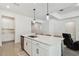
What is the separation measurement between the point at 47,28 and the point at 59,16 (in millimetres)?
2022

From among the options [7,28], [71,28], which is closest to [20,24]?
[7,28]

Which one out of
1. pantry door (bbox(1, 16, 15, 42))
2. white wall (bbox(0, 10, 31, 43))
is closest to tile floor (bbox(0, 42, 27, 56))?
white wall (bbox(0, 10, 31, 43))

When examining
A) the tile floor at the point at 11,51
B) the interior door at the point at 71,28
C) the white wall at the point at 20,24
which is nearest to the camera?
the tile floor at the point at 11,51

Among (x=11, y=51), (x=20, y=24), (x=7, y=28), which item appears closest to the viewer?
(x=11, y=51)

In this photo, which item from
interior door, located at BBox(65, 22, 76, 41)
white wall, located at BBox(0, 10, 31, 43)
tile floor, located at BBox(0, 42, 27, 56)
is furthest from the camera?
interior door, located at BBox(65, 22, 76, 41)

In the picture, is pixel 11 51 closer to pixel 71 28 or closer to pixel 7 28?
pixel 7 28

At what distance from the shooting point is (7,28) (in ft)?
18.1

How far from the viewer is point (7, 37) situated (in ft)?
18.6

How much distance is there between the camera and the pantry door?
5.39m

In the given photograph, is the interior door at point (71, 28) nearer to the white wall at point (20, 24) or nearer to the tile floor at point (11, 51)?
the white wall at point (20, 24)

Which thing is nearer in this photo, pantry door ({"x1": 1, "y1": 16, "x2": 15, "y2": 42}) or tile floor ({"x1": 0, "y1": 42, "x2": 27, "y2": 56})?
tile floor ({"x1": 0, "y1": 42, "x2": 27, "y2": 56})

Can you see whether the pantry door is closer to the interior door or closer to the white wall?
the white wall

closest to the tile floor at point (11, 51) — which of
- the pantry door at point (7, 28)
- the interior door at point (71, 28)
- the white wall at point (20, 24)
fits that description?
the white wall at point (20, 24)

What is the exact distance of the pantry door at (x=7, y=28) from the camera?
17.7ft
